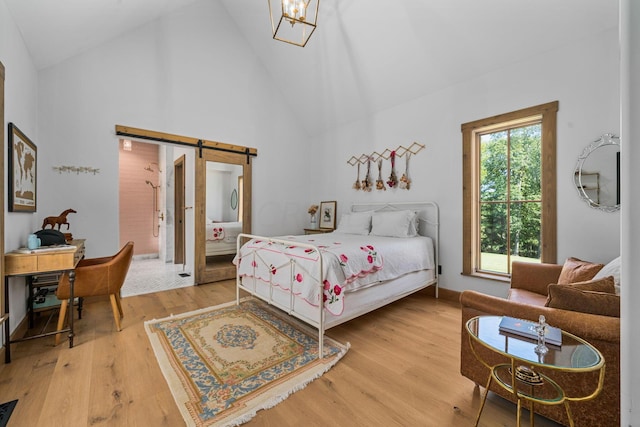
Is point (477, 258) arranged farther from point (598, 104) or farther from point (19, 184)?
point (19, 184)

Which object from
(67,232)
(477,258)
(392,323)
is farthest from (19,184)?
(477,258)

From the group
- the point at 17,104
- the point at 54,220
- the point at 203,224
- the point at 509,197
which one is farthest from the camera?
the point at 203,224

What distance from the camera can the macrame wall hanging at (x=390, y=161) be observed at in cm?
392

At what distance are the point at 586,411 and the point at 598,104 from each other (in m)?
2.55

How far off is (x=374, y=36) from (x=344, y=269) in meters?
2.88

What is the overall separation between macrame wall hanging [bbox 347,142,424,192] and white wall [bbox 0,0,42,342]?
3.88 metres

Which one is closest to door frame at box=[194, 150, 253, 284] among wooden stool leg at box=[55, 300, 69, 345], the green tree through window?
wooden stool leg at box=[55, 300, 69, 345]

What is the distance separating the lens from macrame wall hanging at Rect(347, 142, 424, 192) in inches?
154

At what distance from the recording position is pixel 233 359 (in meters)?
2.08

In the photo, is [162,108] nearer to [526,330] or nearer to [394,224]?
[394,224]

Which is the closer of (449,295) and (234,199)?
(449,295)

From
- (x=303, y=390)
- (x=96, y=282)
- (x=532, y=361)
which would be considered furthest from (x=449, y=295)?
(x=96, y=282)

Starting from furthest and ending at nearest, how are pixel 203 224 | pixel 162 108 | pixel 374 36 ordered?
pixel 203 224 → pixel 162 108 → pixel 374 36

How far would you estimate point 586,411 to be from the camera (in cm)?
129
